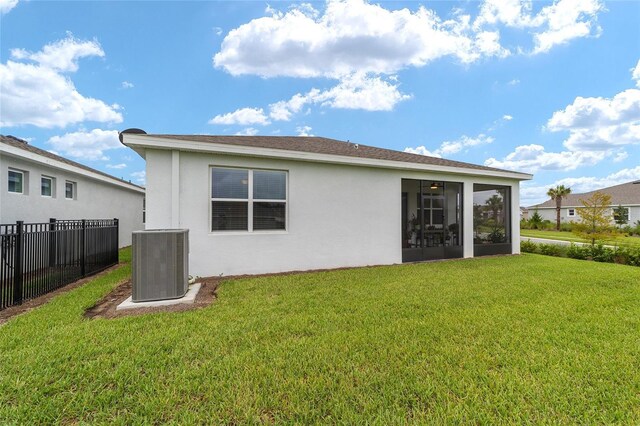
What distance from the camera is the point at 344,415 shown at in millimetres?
1913

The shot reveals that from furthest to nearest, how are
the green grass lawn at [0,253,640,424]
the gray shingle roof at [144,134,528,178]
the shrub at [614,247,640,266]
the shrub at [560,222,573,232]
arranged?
the shrub at [560,222,573,232] < the shrub at [614,247,640,266] < the gray shingle roof at [144,134,528,178] < the green grass lawn at [0,253,640,424]

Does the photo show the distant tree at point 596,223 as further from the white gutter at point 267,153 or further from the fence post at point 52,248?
the fence post at point 52,248

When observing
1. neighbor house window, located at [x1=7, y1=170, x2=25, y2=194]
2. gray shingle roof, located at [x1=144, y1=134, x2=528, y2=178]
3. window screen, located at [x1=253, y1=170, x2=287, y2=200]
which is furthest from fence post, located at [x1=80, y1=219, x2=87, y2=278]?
window screen, located at [x1=253, y1=170, x2=287, y2=200]

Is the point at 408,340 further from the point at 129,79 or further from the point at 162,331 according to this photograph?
the point at 129,79

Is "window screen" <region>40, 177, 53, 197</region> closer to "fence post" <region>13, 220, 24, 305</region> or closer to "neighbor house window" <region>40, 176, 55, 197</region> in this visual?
"neighbor house window" <region>40, 176, 55, 197</region>

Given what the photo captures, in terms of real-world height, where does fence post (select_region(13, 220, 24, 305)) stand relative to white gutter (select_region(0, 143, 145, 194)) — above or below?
below

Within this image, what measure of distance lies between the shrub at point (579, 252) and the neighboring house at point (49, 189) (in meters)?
17.4

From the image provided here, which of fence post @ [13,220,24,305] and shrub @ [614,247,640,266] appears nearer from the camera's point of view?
fence post @ [13,220,24,305]

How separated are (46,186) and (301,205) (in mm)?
8270

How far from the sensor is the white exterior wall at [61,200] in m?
6.80

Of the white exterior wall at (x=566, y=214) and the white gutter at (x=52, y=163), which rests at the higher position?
the white gutter at (x=52, y=163)

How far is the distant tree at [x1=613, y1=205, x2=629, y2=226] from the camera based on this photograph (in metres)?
26.2

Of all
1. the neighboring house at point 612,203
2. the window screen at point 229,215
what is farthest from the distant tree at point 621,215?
the window screen at point 229,215

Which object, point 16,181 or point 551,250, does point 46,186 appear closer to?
point 16,181
